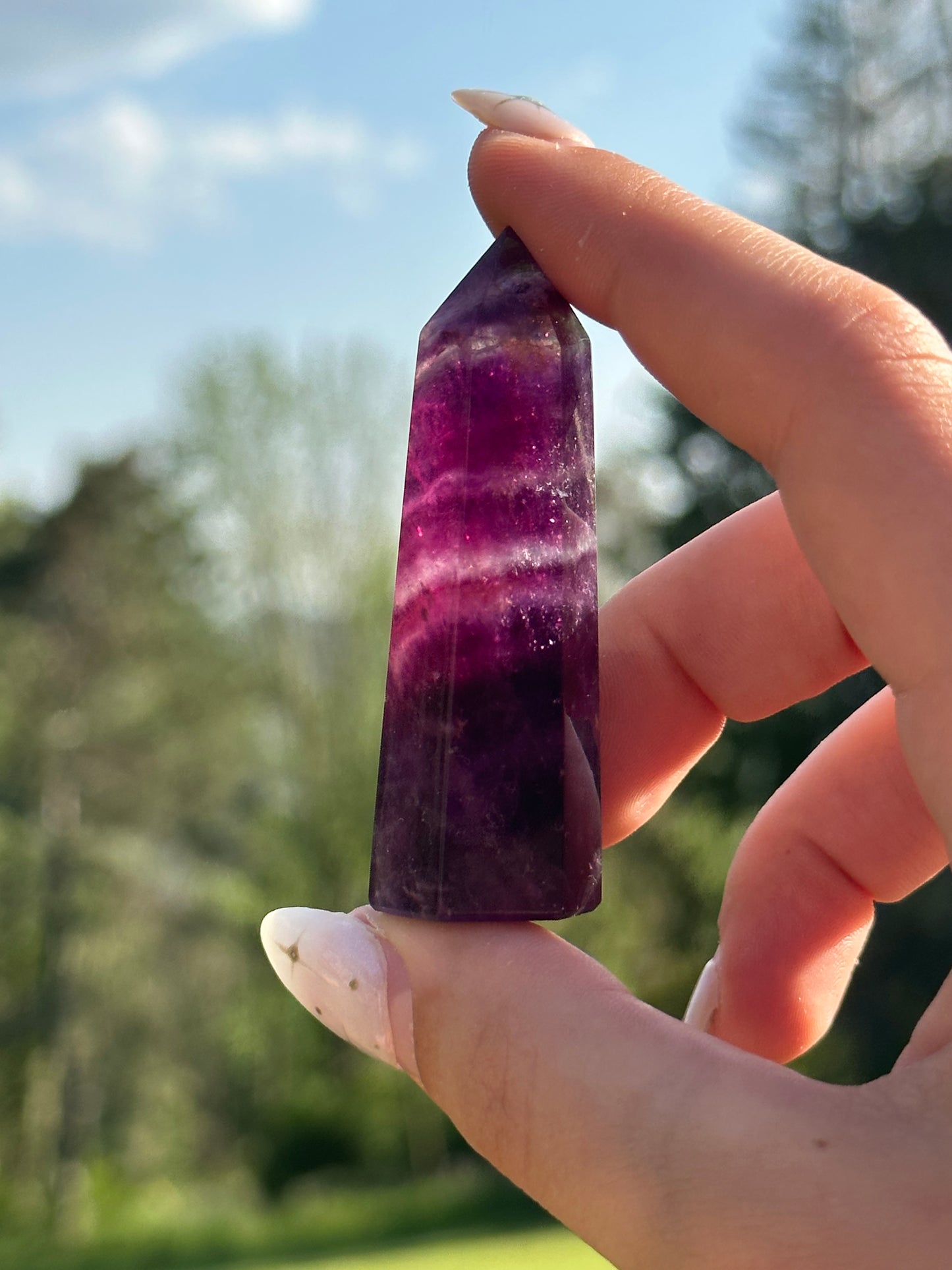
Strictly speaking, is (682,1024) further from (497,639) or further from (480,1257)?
(480,1257)

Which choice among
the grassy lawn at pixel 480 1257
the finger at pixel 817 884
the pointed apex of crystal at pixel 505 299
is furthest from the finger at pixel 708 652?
the grassy lawn at pixel 480 1257

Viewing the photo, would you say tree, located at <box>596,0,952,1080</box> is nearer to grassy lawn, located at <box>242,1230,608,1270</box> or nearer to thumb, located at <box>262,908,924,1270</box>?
grassy lawn, located at <box>242,1230,608,1270</box>

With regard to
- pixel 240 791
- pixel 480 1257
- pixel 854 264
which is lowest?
pixel 480 1257

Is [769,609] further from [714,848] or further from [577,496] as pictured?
[714,848]

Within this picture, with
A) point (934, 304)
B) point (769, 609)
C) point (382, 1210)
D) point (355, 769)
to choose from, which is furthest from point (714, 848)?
point (769, 609)

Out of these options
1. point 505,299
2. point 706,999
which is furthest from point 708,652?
point 505,299

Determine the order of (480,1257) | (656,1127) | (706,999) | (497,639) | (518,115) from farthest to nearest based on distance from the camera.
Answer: (480,1257)
(706,999)
(518,115)
(497,639)
(656,1127)

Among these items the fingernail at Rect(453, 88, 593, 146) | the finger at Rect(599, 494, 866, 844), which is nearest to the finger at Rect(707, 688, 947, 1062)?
→ the finger at Rect(599, 494, 866, 844)

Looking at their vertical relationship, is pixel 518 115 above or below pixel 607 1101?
above
